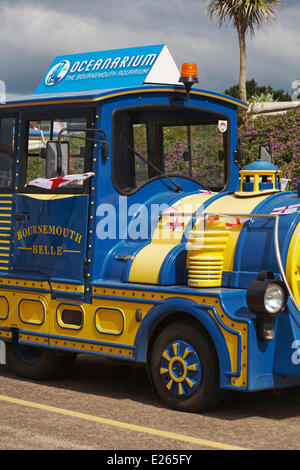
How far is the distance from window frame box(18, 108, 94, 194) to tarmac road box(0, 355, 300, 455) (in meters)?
1.86

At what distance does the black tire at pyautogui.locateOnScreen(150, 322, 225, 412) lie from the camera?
684cm

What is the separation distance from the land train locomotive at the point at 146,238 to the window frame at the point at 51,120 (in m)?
0.02

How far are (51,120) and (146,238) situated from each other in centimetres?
152

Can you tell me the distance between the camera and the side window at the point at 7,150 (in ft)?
28.7

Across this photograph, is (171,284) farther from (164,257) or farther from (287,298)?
(287,298)

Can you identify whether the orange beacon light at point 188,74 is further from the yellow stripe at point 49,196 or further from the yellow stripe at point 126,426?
the yellow stripe at point 126,426

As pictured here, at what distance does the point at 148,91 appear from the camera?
8.15 m

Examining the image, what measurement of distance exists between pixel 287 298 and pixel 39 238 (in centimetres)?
276

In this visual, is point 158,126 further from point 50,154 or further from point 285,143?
point 285,143

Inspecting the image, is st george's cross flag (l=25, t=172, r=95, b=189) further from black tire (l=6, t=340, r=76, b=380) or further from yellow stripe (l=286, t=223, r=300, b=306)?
yellow stripe (l=286, t=223, r=300, b=306)

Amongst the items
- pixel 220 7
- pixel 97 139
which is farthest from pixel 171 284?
pixel 220 7

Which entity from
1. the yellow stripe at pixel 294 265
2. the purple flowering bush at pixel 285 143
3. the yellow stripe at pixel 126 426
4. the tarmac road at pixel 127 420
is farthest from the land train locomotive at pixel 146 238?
the purple flowering bush at pixel 285 143

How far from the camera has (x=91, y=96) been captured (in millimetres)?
7867

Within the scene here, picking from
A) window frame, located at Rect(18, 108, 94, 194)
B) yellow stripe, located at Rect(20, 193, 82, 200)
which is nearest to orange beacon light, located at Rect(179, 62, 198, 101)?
window frame, located at Rect(18, 108, 94, 194)
